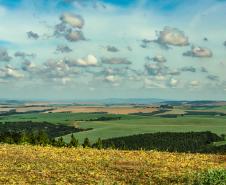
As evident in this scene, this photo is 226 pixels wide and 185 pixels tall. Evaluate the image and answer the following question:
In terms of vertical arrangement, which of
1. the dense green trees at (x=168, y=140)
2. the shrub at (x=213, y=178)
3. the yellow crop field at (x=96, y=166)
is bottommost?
the dense green trees at (x=168, y=140)

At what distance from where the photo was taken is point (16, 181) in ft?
82.7

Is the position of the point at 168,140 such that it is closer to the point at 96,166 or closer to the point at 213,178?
the point at 96,166

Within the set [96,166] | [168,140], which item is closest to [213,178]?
[96,166]

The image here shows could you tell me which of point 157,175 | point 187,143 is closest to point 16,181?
point 157,175

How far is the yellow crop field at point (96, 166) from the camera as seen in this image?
26.4 meters

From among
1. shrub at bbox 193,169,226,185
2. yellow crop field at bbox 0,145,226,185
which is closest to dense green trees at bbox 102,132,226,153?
yellow crop field at bbox 0,145,226,185

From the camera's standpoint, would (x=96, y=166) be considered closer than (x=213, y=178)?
No

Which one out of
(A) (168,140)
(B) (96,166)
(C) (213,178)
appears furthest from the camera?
(A) (168,140)

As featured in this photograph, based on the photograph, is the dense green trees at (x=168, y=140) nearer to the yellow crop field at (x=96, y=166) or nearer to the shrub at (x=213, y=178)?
the yellow crop field at (x=96, y=166)

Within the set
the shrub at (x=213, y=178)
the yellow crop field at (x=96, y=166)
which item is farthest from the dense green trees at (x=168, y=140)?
the shrub at (x=213, y=178)

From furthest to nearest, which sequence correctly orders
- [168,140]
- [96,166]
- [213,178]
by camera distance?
[168,140]
[96,166]
[213,178]

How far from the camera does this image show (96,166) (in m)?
31.2

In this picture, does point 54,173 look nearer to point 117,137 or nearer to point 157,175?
point 157,175

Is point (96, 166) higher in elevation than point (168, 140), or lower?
higher
